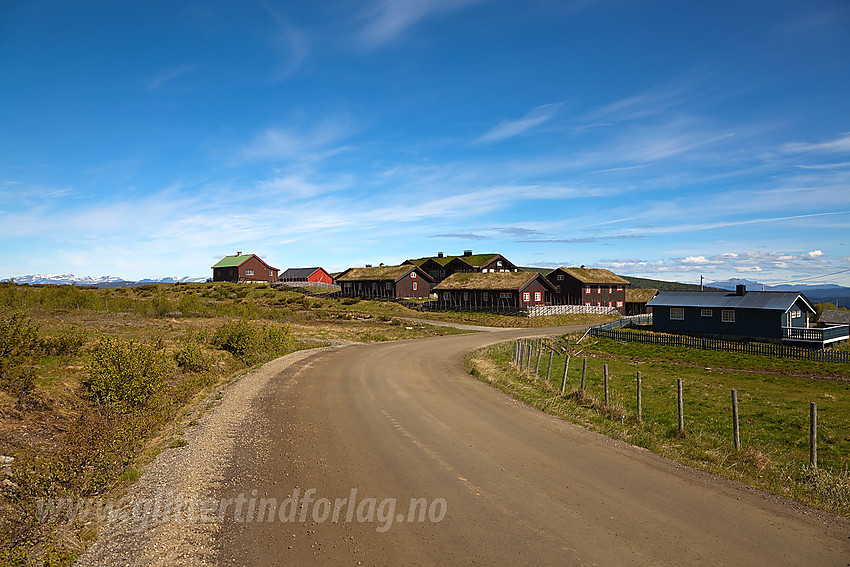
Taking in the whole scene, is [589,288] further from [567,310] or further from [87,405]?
[87,405]

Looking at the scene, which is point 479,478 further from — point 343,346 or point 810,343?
point 810,343

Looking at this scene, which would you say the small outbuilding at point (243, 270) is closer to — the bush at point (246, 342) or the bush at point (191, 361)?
the bush at point (246, 342)

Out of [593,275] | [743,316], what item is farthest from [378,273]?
[743,316]

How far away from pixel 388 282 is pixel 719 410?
64.7 m

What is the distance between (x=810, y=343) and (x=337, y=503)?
160ft

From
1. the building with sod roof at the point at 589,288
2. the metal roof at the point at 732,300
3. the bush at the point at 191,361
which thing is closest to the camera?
the bush at the point at 191,361

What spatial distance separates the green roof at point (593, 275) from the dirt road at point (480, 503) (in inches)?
2505

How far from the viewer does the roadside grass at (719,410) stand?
1073cm

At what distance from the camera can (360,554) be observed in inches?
272

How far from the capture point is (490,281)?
6862 centimetres

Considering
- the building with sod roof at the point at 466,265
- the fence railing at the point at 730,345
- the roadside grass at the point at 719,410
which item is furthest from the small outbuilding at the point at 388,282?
the roadside grass at the point at 719,410

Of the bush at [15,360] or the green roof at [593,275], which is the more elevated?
the green roof at [593,275]

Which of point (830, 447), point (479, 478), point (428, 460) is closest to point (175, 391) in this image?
point (428, 460)

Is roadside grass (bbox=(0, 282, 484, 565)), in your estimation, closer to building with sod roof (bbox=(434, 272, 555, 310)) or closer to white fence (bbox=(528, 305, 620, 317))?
white fence (bbox=(528, 305, 620, 317))
